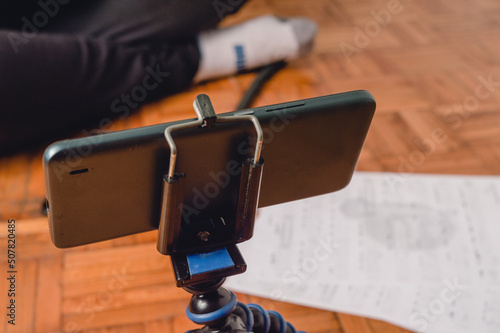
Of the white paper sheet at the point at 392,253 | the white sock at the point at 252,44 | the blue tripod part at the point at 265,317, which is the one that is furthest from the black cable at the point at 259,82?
the blue tripod part at the point at 265,317

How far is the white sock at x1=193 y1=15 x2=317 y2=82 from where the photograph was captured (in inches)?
37.6

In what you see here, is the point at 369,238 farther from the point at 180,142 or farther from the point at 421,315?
the point at 180,142

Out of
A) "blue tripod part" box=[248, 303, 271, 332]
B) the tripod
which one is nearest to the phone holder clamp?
the tripod

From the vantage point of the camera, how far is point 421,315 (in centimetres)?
53

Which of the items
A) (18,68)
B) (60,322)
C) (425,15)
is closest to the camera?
(60,322)

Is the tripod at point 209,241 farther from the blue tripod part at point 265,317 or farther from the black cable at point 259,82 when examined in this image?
the black cable at point 259,82

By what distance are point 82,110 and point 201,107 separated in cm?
57

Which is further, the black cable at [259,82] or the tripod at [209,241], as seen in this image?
the black cable at [259,82]

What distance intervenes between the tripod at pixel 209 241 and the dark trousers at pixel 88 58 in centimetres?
51

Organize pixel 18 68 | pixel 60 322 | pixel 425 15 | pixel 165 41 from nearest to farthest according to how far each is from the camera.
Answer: pixel 60 322 → pixel 18 68 → pixel 165 41 → pixel 425 15

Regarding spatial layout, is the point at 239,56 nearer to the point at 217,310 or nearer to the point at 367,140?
the point at 367,140

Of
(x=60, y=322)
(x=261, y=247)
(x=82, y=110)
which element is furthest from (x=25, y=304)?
(x=82, y=110)

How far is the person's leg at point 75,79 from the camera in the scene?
2.46 ft

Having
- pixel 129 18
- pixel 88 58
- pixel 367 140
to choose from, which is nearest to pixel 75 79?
pixel 88 58
